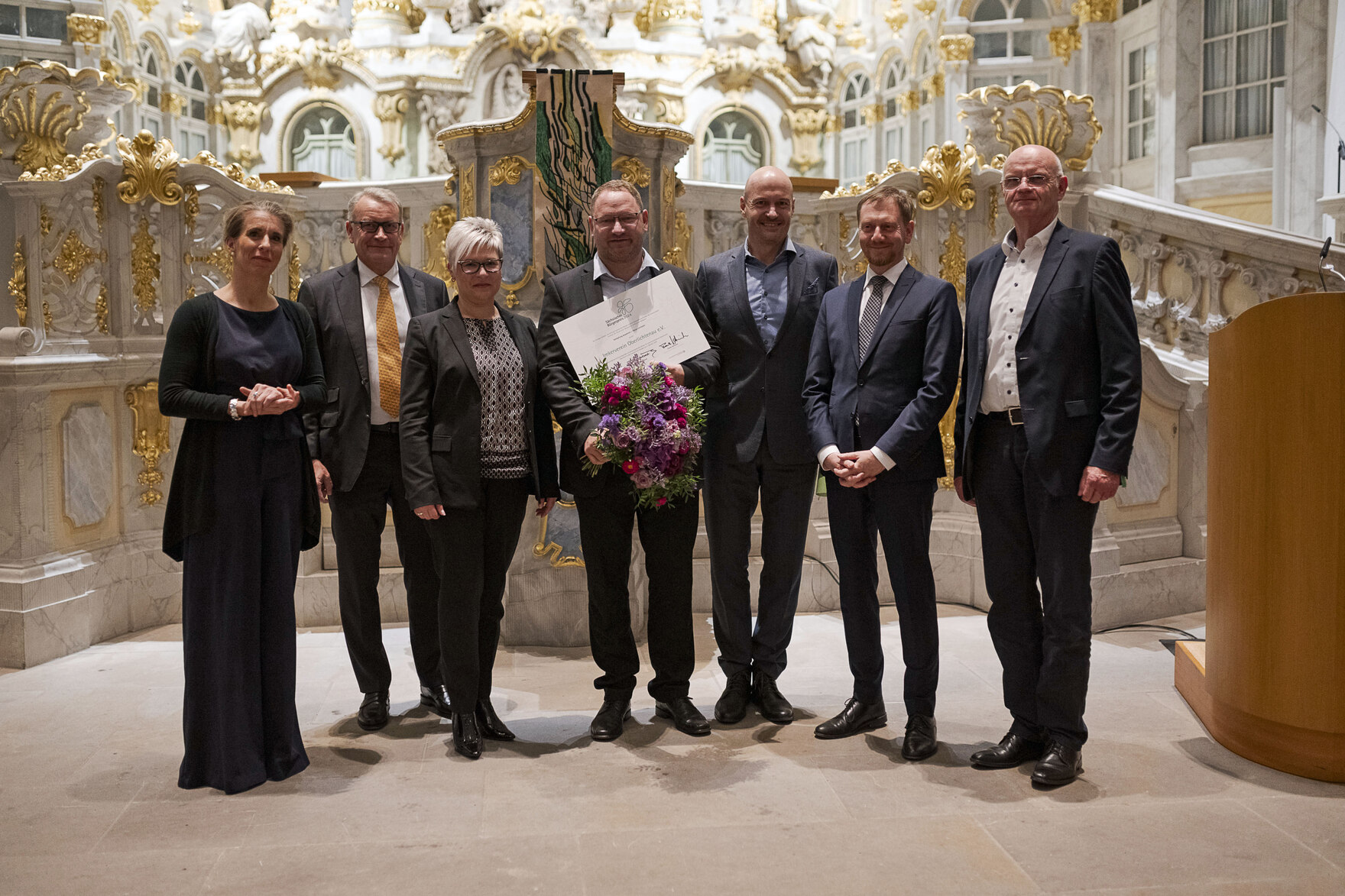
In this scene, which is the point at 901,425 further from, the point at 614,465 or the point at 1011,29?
the point at 1011,29

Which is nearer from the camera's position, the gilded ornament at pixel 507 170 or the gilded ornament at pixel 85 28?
the gilded ornament at pixel 507 170

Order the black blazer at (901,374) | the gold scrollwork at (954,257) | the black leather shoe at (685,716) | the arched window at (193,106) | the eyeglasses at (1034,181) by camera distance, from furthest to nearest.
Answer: the arched window at (193,106), the gold scrollwork at (954,257), the black leather shoe at (685,716), the black blazer at (901,374), the eyeglasses at (1034,181)

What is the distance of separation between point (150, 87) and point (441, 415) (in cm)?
1532

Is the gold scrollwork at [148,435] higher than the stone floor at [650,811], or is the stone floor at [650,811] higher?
the gold scrollwork at [148,435]

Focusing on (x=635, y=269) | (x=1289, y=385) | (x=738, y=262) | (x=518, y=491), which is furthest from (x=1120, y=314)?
(x=518, y=491)

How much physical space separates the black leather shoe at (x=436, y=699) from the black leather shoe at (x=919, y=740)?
62.7 inches

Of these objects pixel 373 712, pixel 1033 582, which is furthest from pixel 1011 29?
pixel 373 712

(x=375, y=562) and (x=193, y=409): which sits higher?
(x=193, y=409)

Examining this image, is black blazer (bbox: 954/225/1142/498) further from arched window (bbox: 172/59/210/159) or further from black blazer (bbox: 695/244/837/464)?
arched window (bbox: 172/59/210/159)

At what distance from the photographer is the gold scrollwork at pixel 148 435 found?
220 inches

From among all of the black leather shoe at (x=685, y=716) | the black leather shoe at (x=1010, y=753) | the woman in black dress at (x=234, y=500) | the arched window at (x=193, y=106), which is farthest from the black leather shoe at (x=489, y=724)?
the arched window at (x=193, y=106)

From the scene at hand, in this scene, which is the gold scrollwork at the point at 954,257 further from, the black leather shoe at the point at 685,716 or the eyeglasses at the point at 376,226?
the eyeglasses at the point at 376,226

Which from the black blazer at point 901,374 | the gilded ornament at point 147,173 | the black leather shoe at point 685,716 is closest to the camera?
the black blazer at point 901,374

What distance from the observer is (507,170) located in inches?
200
